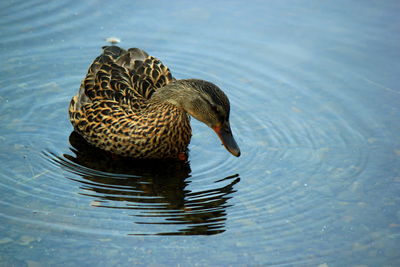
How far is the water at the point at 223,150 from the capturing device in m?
6.86

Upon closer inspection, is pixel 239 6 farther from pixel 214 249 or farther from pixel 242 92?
pixel 214 249

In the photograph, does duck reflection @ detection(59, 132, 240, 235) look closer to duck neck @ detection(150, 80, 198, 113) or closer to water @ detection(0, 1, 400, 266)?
water @ detection(0, 1, 400, 266)

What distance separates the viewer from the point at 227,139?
803 cm

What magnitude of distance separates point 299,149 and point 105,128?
2.43 metres

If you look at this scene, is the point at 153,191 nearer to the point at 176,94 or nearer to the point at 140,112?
the point at 140,112

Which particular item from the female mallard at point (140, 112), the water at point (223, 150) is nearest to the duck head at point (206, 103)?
the female mallard at point (140, 112)

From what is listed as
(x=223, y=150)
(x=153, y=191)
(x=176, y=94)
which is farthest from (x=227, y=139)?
(x=153, y=191)

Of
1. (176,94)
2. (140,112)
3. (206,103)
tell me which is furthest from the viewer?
(140,112)

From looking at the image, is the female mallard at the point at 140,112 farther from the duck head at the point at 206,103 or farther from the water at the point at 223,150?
the water at the point at 223,150

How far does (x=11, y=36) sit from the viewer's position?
10.8m

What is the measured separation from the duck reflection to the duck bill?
313 millimetres

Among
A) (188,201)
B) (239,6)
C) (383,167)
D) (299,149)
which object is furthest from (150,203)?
(239,6)

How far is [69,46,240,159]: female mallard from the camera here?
821cm

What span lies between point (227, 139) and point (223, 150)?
642 mm
